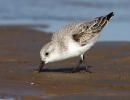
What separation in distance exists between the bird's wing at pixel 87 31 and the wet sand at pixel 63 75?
2.16 feet

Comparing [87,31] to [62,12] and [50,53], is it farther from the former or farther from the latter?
[62,12]

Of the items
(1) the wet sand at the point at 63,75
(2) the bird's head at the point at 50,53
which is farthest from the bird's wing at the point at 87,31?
(1) the wet sand at the point at 63,75

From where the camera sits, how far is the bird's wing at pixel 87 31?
9.12 meters

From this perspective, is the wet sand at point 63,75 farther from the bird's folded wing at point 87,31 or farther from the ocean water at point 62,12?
the ocean water at point 62,12

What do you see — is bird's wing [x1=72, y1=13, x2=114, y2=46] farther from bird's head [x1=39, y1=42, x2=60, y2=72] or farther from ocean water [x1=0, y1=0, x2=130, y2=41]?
ocean water [x1=0, y1=0, x2=130, y2=41]

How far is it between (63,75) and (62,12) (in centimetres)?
1000

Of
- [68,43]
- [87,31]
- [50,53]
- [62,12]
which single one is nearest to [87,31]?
[87,31]

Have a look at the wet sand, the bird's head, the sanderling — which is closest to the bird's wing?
the sanderling

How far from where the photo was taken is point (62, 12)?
61.7 ft

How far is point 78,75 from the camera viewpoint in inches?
359

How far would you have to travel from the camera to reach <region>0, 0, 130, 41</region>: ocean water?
632 inches

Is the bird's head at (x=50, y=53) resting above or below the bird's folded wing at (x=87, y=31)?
below

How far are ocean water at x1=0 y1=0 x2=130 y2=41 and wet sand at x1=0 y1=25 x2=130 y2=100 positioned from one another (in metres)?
2.88

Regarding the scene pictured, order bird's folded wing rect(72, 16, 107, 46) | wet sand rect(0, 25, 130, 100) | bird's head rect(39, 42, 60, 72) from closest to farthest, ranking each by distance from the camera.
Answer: wet sand rect(0, 25, 130, 100)
bird's head rect(39, 42, 60, 72)
bird's folded wing rect(72, 16, 107, 46)
